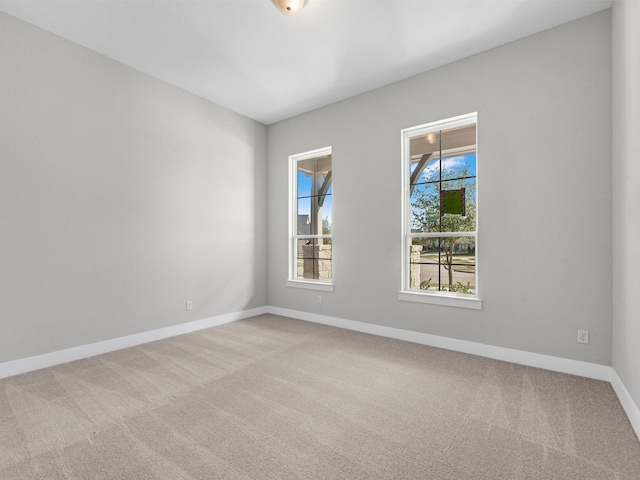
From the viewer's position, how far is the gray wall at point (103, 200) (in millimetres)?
2713

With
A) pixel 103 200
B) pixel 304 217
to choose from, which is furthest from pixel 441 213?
pixel 103 200

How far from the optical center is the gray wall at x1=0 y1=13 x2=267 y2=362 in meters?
2.71

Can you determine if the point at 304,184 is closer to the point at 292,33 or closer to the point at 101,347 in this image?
the point at 292,33

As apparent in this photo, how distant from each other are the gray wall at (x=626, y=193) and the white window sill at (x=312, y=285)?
9.43 ft

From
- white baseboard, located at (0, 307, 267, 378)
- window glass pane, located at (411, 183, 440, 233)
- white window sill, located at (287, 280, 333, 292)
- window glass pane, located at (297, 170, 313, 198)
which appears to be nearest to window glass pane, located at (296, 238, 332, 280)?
white window sill, located at (287, 280, 333, 292)

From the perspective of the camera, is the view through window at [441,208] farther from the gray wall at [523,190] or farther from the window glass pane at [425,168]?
the gray wall at [523,190]

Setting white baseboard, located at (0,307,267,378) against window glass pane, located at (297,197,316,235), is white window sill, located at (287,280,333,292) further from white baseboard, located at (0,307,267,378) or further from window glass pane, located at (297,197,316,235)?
white baseboard, located at (0,307,267,378)

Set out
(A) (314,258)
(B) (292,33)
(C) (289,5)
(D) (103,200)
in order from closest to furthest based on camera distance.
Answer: (C) (289,5) → (B) (292,33) → (D) (103,200) → (A) (314,258)

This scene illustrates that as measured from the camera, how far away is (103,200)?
10.6ft

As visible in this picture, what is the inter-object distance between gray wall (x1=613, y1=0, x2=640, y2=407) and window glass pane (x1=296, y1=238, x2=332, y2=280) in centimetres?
298

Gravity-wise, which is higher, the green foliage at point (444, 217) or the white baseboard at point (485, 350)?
the green foliage at point (444, 217)

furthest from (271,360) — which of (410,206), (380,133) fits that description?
(380,133)

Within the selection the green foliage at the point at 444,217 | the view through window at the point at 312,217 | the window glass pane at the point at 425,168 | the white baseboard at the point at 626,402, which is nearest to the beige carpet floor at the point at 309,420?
the white baseboard at the point at 626,402

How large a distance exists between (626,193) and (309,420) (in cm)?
258
